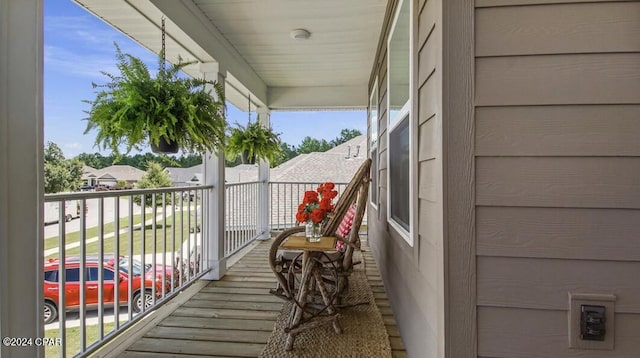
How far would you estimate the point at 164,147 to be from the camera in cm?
199

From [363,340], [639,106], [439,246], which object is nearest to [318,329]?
[363,340]

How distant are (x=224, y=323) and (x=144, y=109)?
1594mm

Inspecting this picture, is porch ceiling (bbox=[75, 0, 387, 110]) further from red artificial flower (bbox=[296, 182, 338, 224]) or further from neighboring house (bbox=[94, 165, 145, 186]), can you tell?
red artificial flower (bbox=[296, 182, 338, 224])

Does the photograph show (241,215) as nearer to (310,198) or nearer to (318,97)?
(318,97)

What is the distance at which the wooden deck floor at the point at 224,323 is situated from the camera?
1.90 m

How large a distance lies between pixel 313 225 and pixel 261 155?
2.10 m

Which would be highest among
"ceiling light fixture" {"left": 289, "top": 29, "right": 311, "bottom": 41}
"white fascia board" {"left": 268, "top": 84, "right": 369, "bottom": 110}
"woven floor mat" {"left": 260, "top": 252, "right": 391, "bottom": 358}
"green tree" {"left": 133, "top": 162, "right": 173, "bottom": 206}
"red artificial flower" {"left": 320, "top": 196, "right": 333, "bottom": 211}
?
"ceiling light fixture" {"left": 289, "top": 29, "right": 311, "bottom": 41}

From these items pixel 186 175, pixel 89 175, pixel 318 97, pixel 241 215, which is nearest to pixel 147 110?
pixel 89 175

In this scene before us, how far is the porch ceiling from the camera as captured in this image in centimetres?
233

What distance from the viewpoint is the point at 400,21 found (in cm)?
207

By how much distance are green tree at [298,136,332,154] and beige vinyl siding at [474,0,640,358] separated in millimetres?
5548

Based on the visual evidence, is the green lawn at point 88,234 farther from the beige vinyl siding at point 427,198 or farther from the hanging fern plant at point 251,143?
the beige vinyl siding at point 427,198

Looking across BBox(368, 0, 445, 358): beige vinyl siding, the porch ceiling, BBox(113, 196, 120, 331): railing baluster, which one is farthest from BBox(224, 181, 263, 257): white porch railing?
BBox(368, 0, 445, 358): beige vinyl siding

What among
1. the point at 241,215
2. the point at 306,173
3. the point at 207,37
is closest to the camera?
the point at 207,37
